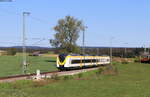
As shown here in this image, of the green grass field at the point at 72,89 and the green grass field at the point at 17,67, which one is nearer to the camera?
the green grass field at the point at 72,89

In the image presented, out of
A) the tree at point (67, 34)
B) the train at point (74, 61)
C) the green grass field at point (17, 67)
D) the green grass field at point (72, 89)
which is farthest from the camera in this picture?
the tree at point (67, 34)

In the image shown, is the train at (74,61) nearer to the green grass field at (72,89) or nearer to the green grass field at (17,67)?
the green grass field at (17,67)

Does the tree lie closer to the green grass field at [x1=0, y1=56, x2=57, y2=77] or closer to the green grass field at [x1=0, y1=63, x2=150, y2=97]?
the green grass field at [x1=0, y1=56, x2=57, y2=77]

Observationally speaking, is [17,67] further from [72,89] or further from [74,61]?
[72,89]

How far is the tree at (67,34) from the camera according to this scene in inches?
3834

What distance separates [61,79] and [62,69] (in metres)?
17.8

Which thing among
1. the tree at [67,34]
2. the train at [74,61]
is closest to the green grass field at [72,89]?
the train at [74,61]

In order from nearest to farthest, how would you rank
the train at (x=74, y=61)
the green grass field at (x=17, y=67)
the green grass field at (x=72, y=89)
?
the green grass field at (x=72, y=89) < the train at (x=74, y=61) < the green grass field at (x=17, y=67)

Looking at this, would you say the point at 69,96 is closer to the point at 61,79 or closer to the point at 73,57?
the point at 61,79

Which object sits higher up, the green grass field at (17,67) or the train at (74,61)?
the train at (74,61)

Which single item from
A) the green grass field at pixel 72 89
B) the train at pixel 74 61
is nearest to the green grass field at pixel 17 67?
the train at pixel 74 61

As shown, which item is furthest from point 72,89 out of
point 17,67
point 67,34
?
point 67,34

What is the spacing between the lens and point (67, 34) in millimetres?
100688

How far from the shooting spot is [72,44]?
98.0 m
